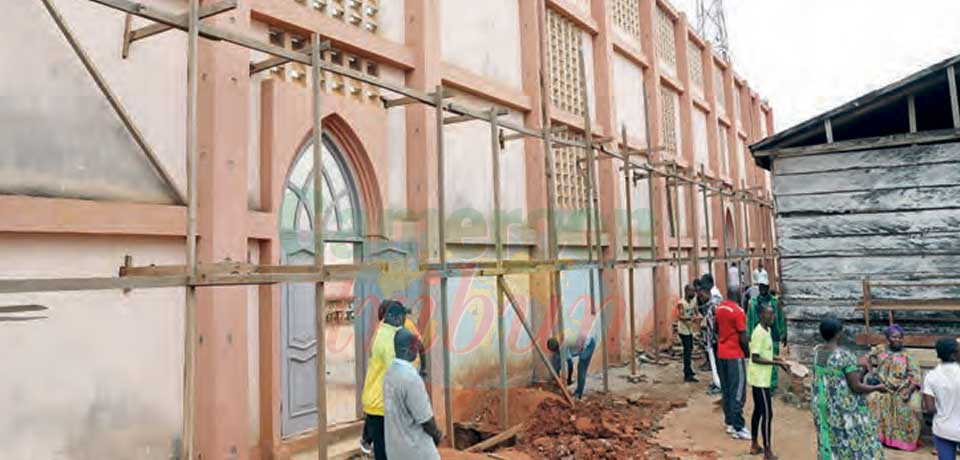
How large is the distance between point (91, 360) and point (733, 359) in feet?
18.0

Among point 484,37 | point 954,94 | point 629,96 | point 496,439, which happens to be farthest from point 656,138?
point 496,439

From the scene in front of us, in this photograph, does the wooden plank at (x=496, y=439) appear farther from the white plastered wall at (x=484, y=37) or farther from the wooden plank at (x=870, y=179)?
the white plastered wall at (x=484, y=37)

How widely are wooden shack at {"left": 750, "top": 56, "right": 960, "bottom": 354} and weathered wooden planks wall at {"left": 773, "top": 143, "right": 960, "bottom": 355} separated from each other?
11 millimetres

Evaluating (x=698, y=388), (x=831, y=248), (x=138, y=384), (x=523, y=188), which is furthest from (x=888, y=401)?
(x=138, y=384)

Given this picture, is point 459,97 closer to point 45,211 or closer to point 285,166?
point 285,166

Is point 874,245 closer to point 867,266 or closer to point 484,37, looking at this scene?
point 867,266

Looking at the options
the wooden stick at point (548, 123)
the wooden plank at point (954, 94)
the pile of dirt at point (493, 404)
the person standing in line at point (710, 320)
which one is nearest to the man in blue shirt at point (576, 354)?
the wooden stick at point (548, 123)

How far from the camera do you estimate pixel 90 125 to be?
4090mm

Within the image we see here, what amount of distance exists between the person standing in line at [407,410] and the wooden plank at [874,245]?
5.41 meters

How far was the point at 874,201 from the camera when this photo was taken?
7035mm

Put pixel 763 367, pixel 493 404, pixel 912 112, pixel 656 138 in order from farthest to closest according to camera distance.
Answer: pixel 656 138
pixel 493 404
pixel 912 112
pixel 763 367

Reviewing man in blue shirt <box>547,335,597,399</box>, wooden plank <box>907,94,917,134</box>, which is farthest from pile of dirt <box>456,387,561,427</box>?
wooden plank <box>907,94,917,134</box>

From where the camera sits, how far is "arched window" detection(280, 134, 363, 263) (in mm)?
5660

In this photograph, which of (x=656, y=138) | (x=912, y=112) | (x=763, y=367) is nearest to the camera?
(x=763, y=367)
